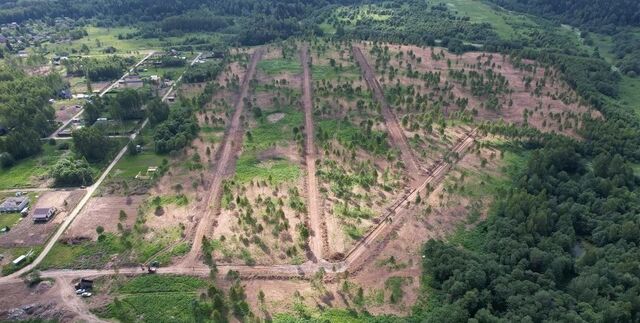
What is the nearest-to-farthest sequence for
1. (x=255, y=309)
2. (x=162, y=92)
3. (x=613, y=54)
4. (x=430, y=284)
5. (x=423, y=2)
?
1. (x=255, y=309)
2. (x=430, y=284)
3. (x=162, y=92)
4. (x=613, y=54)
5. (x=423, y=2)

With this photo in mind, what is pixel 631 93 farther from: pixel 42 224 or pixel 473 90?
pixel 42 224

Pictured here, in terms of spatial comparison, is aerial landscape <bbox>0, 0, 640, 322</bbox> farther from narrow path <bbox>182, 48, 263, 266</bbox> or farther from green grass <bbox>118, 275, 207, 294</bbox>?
narrow path <bbox>182, 48, 263, 266</bbox>

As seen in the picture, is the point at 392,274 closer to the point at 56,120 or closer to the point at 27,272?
the point at 27,272

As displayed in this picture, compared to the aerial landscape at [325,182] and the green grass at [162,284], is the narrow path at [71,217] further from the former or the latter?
the green grass at [162,284]

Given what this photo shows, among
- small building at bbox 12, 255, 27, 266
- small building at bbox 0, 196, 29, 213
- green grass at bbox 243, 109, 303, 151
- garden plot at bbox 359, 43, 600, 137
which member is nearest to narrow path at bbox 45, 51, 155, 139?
small building at bbox 0, 196, 29, 213

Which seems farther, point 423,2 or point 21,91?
point 423,2

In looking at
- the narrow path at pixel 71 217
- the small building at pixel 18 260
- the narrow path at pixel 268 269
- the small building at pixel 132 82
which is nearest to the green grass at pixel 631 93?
the narrow path at pixel 268 269

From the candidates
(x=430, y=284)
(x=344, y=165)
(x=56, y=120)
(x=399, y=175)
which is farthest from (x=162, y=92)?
(x=430, y=284)
